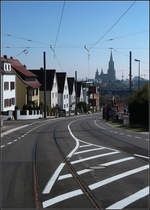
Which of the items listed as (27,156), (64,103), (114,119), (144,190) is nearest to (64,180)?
(144,190)

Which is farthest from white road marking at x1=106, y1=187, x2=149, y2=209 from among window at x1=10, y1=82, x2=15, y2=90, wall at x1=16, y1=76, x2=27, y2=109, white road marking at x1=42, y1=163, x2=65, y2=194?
wall at x1=16, y1=76, x2=27, y2=109

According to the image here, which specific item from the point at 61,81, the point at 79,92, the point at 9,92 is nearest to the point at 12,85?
the point at 9,92

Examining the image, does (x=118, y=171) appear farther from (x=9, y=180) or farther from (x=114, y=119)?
(x=114, y=119)

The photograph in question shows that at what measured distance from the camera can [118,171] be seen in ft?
43.0

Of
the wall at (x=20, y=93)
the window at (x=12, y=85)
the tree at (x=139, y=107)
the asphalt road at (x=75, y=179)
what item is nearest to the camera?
the asphalt road at (x=75, y=179)

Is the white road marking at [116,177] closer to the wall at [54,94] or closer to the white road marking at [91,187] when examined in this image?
the white road marking at [91,187]

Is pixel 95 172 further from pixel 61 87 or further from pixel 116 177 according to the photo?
pixel 61 87

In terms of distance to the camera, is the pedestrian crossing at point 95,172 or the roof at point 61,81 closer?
the pedestrian crossing at point 95,172

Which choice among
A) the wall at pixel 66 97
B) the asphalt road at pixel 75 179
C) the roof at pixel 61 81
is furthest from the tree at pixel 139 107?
the wall at pixel 66 97

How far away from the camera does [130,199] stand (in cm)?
923

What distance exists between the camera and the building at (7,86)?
56.5 meters

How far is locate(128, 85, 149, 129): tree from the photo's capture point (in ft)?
134

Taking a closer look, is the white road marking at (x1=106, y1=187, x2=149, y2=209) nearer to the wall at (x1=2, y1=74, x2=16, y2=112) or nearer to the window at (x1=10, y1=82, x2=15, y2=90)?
the wall at (x1=2, y1=74, x2=16, y2=112)

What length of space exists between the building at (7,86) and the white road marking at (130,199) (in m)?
46.4
